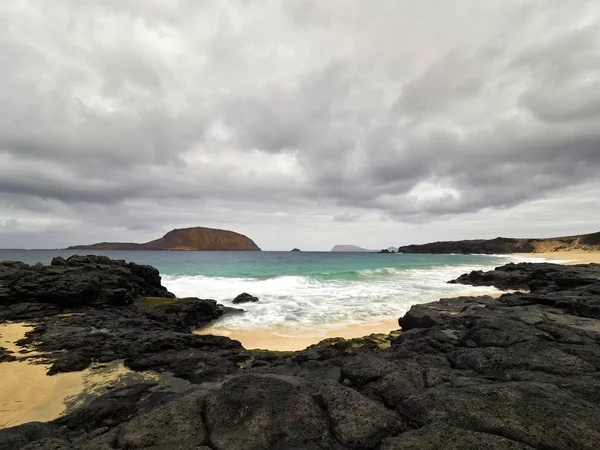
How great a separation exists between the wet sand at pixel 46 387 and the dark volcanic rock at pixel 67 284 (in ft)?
27.3

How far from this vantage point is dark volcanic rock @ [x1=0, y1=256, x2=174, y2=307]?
15656mm

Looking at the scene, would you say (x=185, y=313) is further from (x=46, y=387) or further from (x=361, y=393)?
(x=361, y=393)

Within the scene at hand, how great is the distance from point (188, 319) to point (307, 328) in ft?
22.6

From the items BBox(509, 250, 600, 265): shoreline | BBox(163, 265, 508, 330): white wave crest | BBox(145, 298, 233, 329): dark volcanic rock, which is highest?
BBox(145, 298, 233, 329): dark volcanic rock

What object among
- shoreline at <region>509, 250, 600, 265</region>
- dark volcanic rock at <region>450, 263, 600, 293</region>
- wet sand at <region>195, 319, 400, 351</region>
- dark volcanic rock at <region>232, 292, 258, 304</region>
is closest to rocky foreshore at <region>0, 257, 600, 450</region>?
wet sand at <region>195, 319, 400, 351</region>

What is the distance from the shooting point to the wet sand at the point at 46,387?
6457 mm

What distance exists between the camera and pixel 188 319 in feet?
54.7

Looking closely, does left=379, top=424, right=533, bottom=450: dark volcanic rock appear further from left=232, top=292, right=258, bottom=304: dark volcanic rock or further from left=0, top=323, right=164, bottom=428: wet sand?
left=232, top=292, right=258, bottom=304: dark volcanic rock

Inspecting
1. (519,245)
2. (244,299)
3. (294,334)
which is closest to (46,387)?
(294,334)

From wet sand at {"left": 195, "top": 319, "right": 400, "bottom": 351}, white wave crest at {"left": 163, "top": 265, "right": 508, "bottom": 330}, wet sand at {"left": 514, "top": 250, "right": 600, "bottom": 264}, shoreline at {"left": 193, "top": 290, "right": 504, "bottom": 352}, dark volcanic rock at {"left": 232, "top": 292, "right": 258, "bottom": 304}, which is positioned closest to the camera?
wet sand at {"left": 195, "top": 319, "right": 400, "bottom": 351}

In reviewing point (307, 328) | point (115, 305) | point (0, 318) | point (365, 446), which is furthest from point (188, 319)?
point (365, 446)

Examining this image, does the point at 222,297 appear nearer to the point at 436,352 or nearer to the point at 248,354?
the point at 248,354

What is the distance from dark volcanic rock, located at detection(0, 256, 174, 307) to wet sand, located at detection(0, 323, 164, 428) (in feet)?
27.3

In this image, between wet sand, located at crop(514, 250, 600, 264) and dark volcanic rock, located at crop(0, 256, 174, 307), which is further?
wet sand, located at crop(514, 250, 600, 264)
